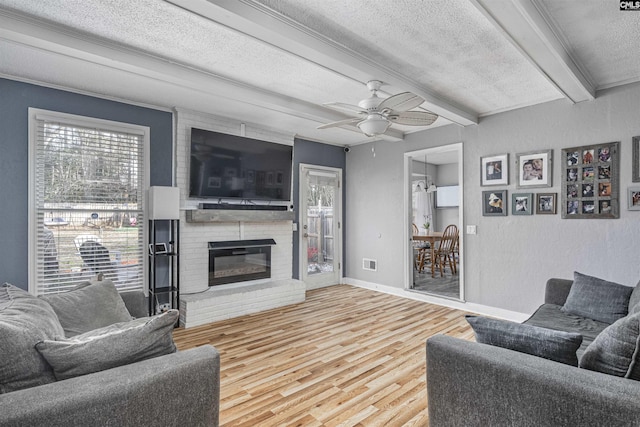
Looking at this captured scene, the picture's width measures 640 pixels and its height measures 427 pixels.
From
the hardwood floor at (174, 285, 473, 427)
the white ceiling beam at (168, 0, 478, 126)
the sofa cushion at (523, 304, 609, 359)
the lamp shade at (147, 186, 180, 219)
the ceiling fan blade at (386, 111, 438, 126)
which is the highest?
the white ceiling beam at (168, 0, 478, 126)

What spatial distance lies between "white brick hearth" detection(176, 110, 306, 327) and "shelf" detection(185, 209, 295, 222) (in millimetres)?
142

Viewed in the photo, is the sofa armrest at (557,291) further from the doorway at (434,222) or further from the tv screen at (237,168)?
the tv screen at (237,168)

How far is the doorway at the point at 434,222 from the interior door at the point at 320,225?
136 cm

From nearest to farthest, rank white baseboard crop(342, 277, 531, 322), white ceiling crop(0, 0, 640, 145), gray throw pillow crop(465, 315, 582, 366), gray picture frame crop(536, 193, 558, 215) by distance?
gray throw pillow crop(465, 315, 582, 366)
white ceiling crop(0, 0, 640, 145)
gray picture frame crop(536, 193, 558, 215)
white baseboard crop(342, 277, 531, 322)

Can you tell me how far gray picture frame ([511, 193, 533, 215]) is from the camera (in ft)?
13.2

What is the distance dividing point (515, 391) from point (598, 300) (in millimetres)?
1916

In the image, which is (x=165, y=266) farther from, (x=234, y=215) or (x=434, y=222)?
(x=434, y=222)

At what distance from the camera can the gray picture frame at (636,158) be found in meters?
3.31

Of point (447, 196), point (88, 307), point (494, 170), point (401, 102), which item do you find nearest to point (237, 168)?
point (401, 102)

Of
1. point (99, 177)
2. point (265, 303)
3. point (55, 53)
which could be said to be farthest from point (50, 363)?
point (265, 303)

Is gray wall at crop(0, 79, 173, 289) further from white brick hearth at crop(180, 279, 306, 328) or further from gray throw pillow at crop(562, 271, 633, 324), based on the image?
gray throw pillow at crop(562, 271, 633, 324)

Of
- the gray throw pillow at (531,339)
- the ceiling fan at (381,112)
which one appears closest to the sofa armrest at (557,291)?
the gray throw pillow at (531,339)

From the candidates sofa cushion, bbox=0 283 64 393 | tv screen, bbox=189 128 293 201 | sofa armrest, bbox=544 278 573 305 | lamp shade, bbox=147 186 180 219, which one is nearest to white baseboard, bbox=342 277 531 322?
sofa armrest, bbox=544 278 573 305

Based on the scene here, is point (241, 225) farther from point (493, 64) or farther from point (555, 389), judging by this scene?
point (555, 389)
